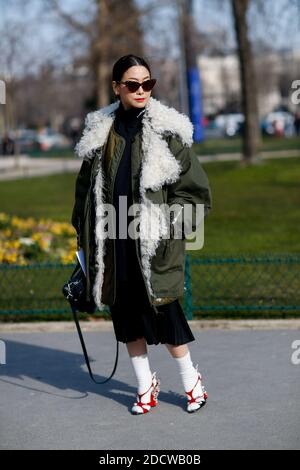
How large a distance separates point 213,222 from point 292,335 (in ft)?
24.4

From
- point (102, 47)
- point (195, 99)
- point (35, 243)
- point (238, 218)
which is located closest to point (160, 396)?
point (35, 243)

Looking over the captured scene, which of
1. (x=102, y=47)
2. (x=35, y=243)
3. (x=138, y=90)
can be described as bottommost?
(x=35, y=243)

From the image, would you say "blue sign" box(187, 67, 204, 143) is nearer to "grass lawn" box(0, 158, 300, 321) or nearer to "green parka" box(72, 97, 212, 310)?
"grass lawn" box(0, 158, 300, 321)

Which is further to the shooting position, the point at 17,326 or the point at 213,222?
the point at 213,222

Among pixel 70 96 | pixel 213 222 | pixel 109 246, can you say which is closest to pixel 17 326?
pixel 109 246

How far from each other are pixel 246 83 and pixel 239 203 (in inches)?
340

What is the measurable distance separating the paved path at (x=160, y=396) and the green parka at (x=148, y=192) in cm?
70

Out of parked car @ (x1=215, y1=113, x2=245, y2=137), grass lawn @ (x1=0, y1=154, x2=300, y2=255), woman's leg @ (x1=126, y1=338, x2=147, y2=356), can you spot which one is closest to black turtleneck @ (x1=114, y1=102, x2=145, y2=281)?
woman's leg @ (x1=126, y1=338, x2=147, y2=356)

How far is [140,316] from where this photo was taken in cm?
512

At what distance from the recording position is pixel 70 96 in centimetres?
7700

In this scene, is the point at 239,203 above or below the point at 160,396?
below

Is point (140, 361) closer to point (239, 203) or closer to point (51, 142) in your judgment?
point (239, 203)

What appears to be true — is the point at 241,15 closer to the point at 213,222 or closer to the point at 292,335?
the point at 213,222

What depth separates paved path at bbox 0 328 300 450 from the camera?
479 cm
